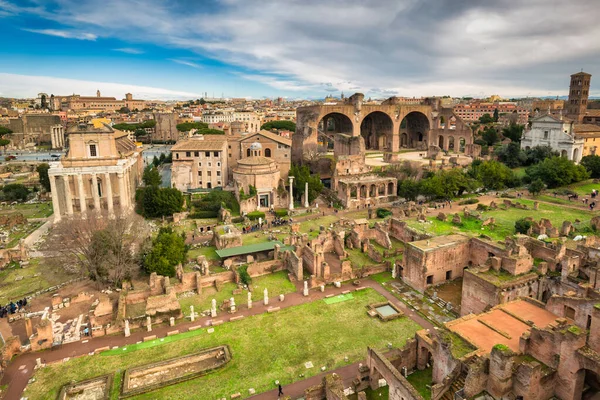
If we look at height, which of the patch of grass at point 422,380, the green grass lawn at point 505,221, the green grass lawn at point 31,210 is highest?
the green grass lawn at point 505,221

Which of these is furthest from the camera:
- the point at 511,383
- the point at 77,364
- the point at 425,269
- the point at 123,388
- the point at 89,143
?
the point at 89,143

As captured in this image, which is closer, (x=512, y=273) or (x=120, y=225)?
(x=512, y=273)

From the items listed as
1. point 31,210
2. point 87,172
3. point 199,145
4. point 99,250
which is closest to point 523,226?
point 99,250

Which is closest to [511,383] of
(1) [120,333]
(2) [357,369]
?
(2) [357,369]

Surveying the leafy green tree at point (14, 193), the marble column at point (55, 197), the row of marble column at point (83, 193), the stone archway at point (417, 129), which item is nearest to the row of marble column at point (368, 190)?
the row of marble column at point (83, 193)

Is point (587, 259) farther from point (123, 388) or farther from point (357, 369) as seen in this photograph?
point (123, 388)

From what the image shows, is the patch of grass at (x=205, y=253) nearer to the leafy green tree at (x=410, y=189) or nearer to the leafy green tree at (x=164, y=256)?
the leafy green tree at (x=164, y=256)

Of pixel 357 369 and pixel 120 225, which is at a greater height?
pixel 120 225
